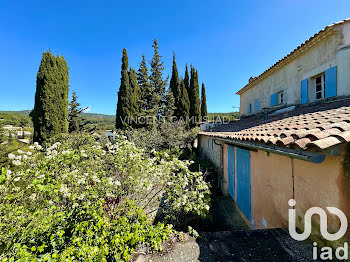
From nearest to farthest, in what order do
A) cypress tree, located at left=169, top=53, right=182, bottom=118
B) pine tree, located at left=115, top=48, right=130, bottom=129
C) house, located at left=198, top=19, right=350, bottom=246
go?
1. house, located at left=198, top=19, right=350, bottom=246
2. pine tree, located at left=115, top=48, right=130, bottom=129
3. cypress tree, located at left=169, top=53, right=182, bottom=118

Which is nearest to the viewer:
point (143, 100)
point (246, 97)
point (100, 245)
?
point (100, 245)

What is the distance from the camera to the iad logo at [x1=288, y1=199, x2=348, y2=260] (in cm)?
228

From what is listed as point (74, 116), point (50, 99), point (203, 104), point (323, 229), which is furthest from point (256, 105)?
point (74, 116)

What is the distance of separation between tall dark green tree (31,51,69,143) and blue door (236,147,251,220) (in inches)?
500

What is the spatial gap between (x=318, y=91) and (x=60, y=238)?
11.1 metres

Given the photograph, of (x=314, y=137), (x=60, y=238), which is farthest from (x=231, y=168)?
(x=60, y=238)

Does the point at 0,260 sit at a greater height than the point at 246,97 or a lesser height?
lesser

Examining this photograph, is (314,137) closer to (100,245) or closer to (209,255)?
(209,255)

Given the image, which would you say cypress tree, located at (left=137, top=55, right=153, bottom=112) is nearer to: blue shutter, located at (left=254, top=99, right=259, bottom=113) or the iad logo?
blue shutter, located at (left=254, top=99, right=259, bottom=113)

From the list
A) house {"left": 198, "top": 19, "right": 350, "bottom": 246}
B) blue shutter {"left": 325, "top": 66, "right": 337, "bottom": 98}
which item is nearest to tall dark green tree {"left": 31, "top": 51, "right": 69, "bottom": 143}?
house {"left": 198, "top": 19, "right": 350, "bottom": 246}

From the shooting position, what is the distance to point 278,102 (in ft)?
33.6

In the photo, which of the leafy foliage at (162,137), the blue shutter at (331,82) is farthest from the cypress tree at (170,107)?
the blue shutter at (331,82)

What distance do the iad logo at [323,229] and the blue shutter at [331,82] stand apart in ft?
20.8

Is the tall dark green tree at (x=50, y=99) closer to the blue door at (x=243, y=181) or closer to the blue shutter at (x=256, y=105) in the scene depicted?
the blue door at (x=243, y=181)
